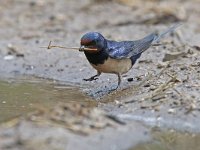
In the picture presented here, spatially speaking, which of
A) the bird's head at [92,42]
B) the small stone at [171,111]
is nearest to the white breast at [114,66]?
the bird's head at [92,42]

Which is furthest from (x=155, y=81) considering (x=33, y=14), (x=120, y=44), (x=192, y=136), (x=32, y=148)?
(x=33, y=14)

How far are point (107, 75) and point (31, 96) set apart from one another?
4.44 ft

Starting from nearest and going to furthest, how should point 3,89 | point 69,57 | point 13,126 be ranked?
point 13,126 < point 3,89 < point 69,57

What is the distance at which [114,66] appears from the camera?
302 inches

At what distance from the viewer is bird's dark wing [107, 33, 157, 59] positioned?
764cm

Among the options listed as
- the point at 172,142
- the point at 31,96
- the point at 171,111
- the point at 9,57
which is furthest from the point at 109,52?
the point at 9,57

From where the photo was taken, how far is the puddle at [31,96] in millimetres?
7117

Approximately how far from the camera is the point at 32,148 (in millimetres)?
4996

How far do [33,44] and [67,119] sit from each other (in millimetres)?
5387

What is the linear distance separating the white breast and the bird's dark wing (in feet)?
0.17

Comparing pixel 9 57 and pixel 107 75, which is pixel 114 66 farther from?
pixel 9 57

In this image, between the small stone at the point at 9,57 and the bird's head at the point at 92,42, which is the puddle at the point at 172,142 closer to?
the bird's head at the point at 92,42

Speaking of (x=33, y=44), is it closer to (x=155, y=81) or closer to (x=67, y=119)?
(x=155, y=81)

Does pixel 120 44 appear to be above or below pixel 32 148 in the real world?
above
